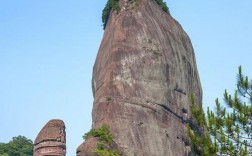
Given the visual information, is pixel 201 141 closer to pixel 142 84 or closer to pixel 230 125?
pixel 230 125

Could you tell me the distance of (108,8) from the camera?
34000 millimetres

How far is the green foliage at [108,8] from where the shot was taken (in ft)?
108

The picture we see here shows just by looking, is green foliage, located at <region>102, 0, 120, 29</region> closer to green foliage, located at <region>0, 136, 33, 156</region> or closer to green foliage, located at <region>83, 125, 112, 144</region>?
green foliage, located at <region>83, 125, 112, 144</region>

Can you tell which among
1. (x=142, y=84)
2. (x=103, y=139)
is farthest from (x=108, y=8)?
(x=103, y=139)

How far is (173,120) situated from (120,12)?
7.07m

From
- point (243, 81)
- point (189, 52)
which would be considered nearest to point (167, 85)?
point (189, 52)

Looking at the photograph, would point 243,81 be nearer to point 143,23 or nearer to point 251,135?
point 251,135

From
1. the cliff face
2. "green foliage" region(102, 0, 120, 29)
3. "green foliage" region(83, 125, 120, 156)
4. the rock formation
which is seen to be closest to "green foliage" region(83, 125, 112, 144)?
"green foliage" region(83, 125, 120, 156)

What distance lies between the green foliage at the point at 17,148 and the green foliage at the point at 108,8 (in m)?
20.8

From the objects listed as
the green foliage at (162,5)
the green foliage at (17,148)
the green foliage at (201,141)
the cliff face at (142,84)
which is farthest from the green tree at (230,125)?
the green foliage at (17,148)

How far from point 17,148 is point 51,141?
120 feet

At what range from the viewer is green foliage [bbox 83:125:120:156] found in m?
24.2

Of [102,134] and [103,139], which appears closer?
[103,139]

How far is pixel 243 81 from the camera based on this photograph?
1728 cm
